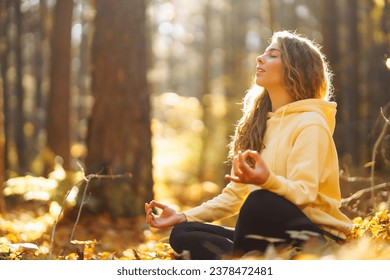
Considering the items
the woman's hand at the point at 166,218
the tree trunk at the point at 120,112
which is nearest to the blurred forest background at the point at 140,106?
the tree trunk at the point at 120,112

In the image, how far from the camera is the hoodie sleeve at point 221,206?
3672 millimetres

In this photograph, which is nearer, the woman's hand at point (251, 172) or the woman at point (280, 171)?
the woman's hand at point (251, 172)

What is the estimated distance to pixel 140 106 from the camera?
7531mm

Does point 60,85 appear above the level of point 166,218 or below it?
above

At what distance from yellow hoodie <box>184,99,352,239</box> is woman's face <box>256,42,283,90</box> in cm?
17

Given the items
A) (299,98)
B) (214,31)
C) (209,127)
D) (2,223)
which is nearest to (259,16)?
(214,31)

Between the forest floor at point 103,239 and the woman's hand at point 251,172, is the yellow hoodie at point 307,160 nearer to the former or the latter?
the woman's hand at point 251,172

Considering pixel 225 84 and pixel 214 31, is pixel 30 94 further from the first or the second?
pixel 225 84

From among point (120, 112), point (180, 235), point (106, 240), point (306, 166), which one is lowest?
point (106, 240)

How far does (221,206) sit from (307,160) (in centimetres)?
84

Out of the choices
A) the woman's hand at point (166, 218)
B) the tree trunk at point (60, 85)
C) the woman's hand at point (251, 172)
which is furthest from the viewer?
the tree trunk at point (60, 85)

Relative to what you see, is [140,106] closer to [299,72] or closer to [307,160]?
[299,72]

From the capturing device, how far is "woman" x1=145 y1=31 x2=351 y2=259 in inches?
116

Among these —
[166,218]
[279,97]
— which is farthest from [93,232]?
[279,97]
